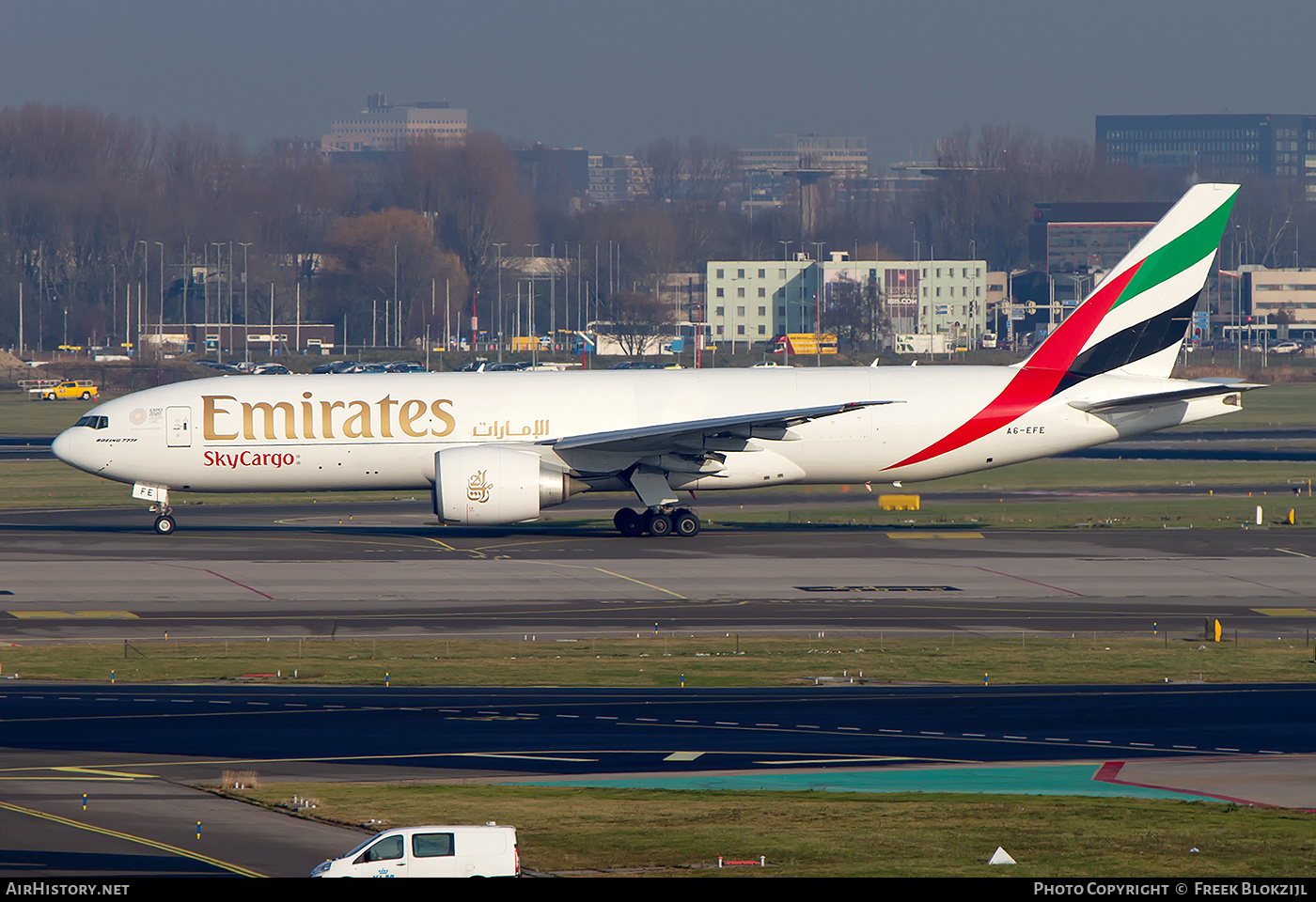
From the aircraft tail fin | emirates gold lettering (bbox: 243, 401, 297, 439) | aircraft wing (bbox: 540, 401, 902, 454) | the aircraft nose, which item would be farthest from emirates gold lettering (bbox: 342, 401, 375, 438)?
the aircraft tail fin

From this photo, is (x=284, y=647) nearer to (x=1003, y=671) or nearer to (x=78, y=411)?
(x=1003, y=671)

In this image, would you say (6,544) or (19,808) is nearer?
(19,808)

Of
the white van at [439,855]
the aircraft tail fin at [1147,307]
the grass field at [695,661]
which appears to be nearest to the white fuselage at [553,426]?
the aircraft tail fin at [1147,307]

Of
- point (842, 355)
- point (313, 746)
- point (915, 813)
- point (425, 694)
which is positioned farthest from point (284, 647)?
point (842, 355)

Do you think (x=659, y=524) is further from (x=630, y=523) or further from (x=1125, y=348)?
(x=1125, y=348)

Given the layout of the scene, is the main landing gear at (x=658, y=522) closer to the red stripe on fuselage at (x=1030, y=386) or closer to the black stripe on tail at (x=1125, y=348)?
the red stripe on fuselage at (x=1030, y=386)

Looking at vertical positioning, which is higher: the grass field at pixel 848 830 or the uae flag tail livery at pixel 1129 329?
the uae flag tail livery at pixel 1129 329

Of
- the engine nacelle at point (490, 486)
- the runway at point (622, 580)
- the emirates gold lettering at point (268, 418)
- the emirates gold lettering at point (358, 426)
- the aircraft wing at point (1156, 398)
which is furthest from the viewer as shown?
the emirates gold lettering at point (268, 418)
